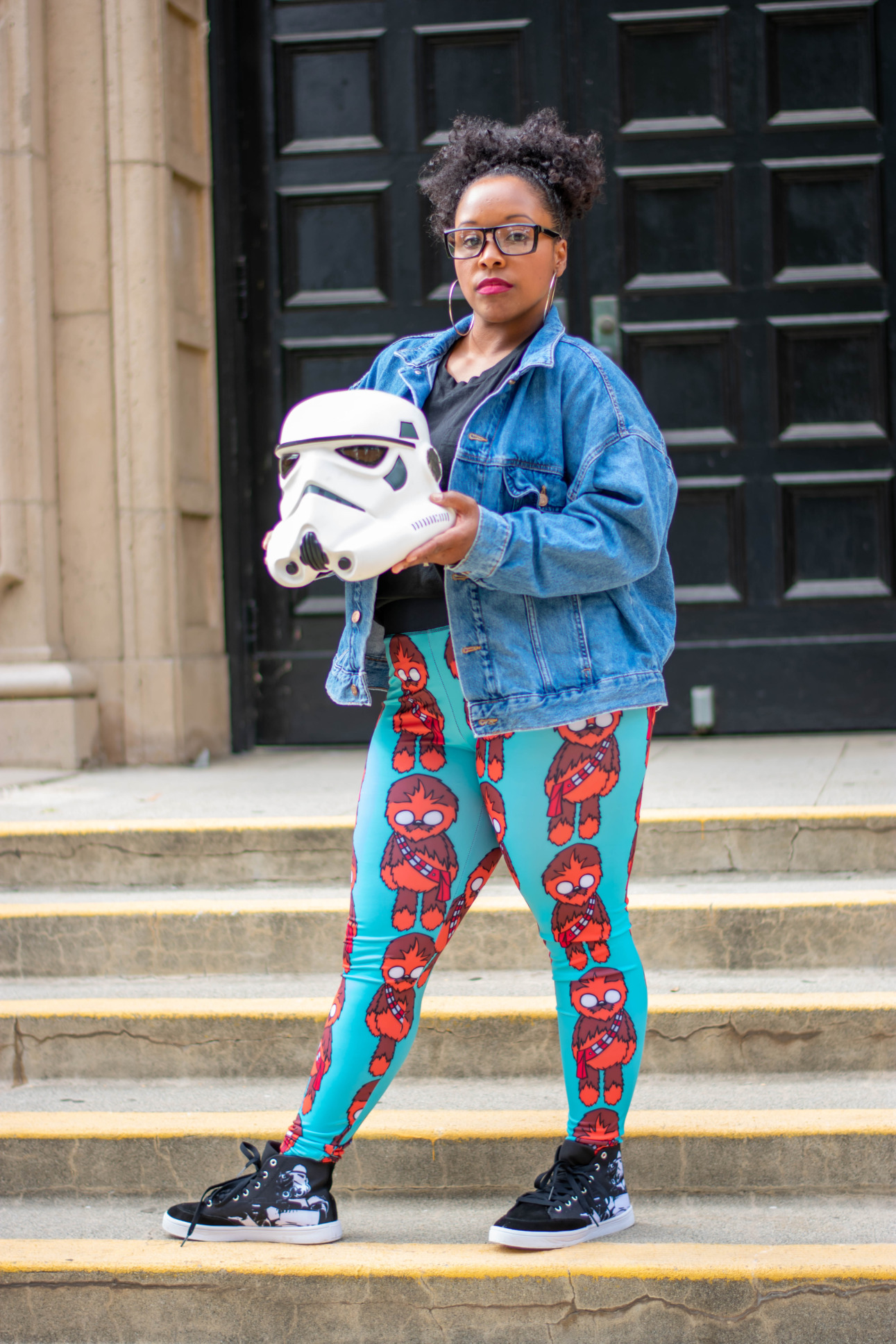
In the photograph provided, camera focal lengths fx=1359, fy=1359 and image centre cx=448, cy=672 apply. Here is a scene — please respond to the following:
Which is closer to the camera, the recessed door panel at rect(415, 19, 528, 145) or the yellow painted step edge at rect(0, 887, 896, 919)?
the yellow painted step edge at rect(0, 887, 896, 919)

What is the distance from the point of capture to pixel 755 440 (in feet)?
Answer: 16.4

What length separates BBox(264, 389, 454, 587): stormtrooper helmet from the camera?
6.19 feet

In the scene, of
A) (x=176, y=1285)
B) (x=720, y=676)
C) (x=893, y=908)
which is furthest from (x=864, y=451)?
(x=176, y=1285)

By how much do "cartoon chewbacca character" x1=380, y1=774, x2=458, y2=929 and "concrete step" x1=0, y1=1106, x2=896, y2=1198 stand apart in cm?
66

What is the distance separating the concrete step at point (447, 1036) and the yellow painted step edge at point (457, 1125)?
0.69ft

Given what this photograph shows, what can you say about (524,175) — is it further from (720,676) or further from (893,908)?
(720,676)

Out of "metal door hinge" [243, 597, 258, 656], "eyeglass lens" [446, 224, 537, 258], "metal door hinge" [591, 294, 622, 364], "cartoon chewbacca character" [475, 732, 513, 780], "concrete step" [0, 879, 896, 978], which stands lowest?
"concrete step" [0, 879, 896, 978]

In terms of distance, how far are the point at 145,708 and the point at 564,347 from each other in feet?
10.1

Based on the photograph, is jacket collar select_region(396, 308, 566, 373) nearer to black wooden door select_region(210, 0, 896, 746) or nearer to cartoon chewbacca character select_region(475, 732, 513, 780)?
cartoon chewbacca character select_region(475, 732, 513, 780)

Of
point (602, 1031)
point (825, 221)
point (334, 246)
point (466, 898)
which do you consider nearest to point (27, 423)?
point (334, 246)

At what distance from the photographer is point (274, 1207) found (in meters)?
2.24

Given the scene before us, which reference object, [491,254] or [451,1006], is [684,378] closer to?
[451,1006]

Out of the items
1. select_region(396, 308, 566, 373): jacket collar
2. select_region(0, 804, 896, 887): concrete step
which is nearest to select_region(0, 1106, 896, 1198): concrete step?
select_region(0, 804, 896, 887): concrete step

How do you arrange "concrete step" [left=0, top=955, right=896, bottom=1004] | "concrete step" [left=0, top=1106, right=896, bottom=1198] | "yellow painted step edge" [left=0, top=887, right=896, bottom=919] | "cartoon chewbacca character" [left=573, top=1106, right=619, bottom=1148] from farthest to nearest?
1. "yellow painted step edge" [left=0, top=887, right=896, bottom=919]
2. "concrete step" [left=0, top=955, right=896, bottom=1004]
3. "concrete step" [left=0, top=1106, right=896, bottom=1198]
4. "cartoon chewbacca character" [left=573, top=1106, right=619, bottom=1148]
